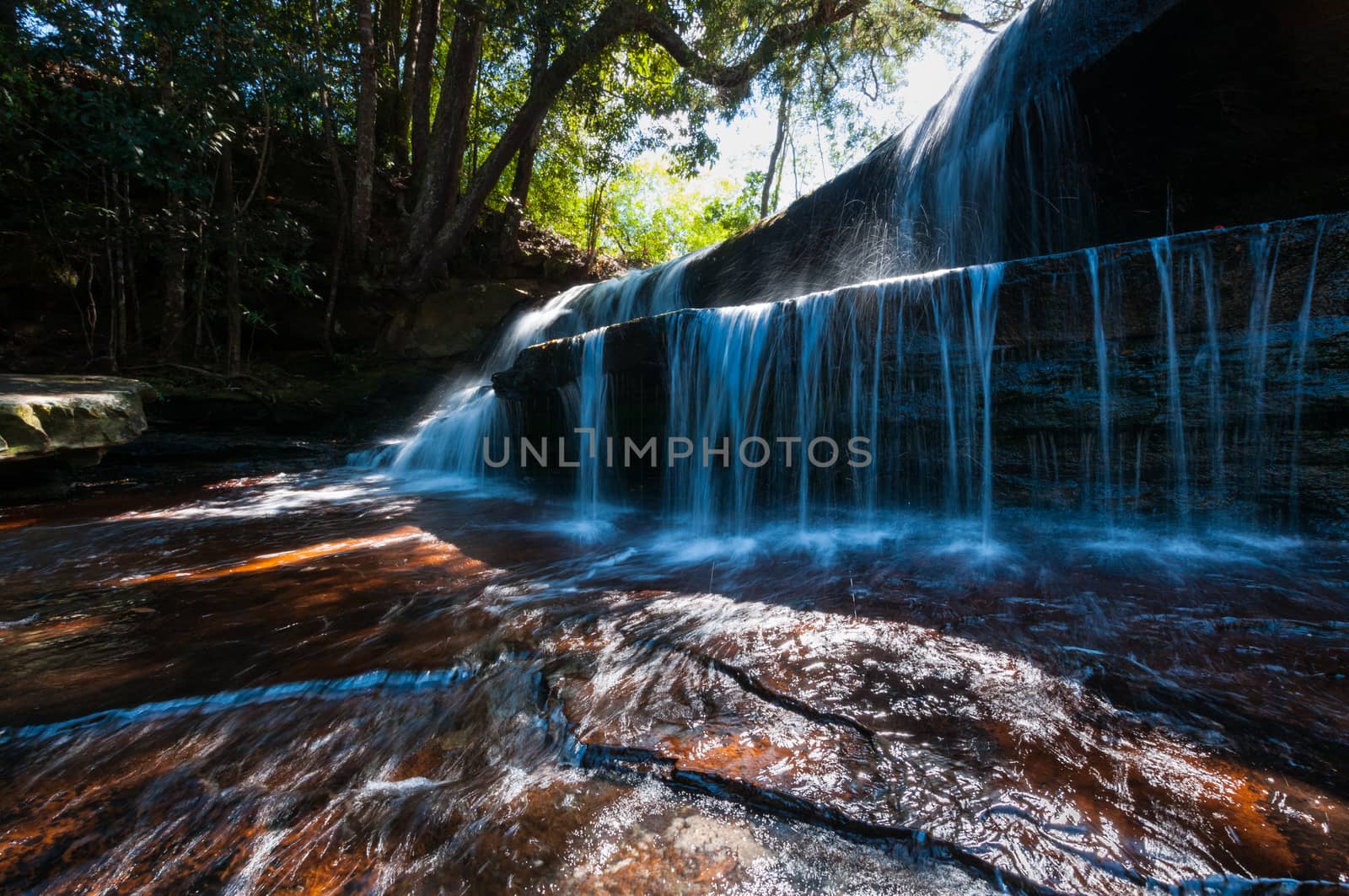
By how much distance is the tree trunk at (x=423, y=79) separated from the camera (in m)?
10.5

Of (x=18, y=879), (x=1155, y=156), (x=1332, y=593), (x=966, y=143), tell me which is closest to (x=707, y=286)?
(x=966, y=143)

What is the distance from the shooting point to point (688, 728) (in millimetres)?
1691

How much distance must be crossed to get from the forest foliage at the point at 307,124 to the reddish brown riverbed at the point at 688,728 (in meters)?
7.30

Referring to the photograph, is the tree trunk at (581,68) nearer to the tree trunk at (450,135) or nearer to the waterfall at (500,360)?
the tree trunk at (450,135)

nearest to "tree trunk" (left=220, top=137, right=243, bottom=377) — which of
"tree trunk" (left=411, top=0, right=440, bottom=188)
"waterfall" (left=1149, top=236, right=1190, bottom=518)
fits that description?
"tree trunk" (left=411, top=0, right=440, bottom=188)

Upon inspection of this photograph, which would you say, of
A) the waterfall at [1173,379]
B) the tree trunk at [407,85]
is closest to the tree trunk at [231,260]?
the tree trunk at [407,85]

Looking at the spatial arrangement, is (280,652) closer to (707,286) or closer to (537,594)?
(537,594)

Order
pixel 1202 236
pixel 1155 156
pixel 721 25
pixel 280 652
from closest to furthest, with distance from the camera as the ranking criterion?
1. pixel 280 652
2. pixel 1202 236
3. pixel 1155 156
4. pixel 721 25

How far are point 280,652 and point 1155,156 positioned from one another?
348 inches

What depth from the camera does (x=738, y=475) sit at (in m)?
5.27

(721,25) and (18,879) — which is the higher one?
(721,25)

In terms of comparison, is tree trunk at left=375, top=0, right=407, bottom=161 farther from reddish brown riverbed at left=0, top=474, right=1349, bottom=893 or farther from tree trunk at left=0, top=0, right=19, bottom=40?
reddish brown riverbed at left=0, top=474, right=1349, bottom=893

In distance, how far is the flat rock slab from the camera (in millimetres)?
4449

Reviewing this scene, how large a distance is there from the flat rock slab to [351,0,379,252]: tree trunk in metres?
6.35
